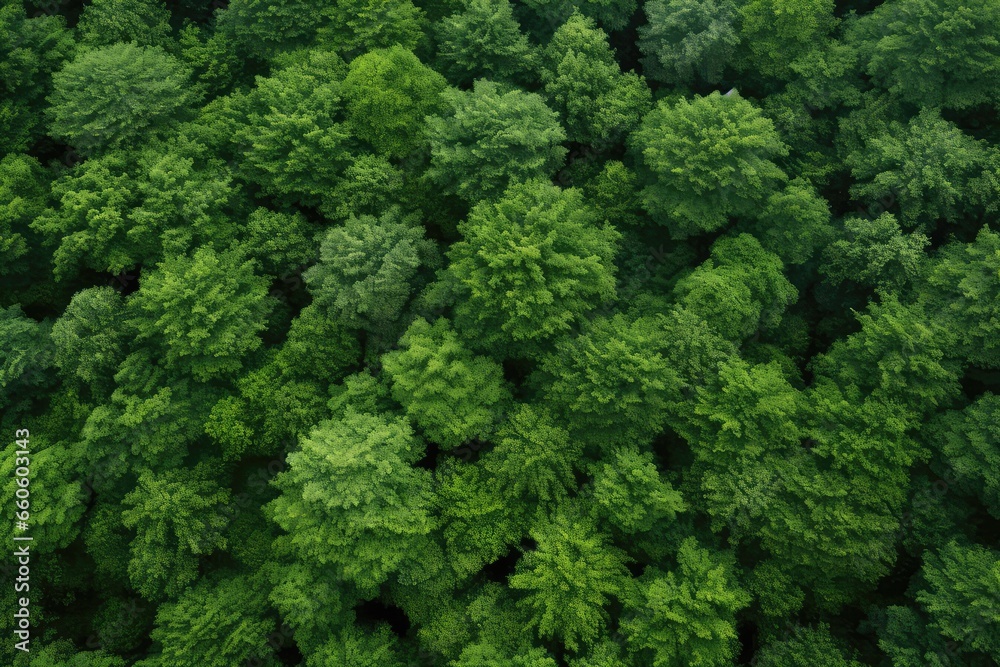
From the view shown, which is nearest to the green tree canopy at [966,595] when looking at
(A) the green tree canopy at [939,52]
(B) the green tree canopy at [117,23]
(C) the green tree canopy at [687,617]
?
(C) the green tree canopy at [687,617]

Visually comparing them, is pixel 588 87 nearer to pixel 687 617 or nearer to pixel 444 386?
pixel 444 386

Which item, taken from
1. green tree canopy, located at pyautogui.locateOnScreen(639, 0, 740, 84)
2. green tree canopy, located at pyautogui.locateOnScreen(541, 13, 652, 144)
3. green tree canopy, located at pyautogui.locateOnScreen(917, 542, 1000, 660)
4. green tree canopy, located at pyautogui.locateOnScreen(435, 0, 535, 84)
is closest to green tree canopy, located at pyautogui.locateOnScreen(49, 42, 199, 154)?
green tree canopy, located at pyautogui.locateOnScreen(435, 0, 535, 84)

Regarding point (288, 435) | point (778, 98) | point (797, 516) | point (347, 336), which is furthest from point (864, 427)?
point (288, 435)

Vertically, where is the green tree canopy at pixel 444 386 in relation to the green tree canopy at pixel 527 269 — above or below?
below

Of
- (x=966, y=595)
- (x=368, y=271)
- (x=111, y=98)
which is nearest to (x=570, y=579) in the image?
(x=966, y=595)

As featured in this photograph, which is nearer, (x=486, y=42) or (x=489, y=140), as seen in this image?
(x=489, y=140)

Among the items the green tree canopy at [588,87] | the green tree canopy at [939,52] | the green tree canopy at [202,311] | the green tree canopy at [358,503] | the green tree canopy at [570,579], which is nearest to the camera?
the green tree canopy at [358,503]

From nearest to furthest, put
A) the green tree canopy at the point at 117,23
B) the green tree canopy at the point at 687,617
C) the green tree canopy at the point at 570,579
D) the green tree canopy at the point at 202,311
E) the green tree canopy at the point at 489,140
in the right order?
1. the green tree canopy at the point at 687,617
2. the green tree canopy at the point at 570,579
3. the green tree canopy at the point at 202,311
4. the green tree canopy at the point at 489,140
5. the green tree canopy at the point at 117,23

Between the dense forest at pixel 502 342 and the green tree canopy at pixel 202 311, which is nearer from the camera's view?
the dense forest at pixel 502 342

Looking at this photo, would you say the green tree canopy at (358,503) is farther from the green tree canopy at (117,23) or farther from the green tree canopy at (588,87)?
the green tree canopy at (117,23)

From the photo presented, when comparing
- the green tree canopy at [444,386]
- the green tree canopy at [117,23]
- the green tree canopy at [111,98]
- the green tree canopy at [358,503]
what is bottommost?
the green tree canopy at [358,503]
